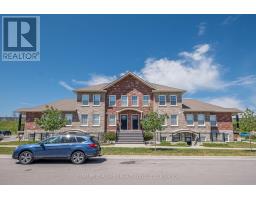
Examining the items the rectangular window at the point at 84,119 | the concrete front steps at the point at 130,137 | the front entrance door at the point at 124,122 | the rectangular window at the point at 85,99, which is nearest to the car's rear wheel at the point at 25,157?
the concrete front steps at the point at 130,137

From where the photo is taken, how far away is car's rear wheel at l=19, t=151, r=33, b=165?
40.8 ft

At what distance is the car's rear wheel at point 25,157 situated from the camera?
12446 millimetres

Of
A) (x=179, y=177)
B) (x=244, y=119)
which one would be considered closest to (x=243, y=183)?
(x=179, y=177)

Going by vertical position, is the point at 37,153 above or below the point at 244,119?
below

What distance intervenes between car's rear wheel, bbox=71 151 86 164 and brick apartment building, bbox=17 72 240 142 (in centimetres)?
1687

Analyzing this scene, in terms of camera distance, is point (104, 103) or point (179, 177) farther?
point (104, 103)

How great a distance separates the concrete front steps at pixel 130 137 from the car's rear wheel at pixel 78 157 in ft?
48.3

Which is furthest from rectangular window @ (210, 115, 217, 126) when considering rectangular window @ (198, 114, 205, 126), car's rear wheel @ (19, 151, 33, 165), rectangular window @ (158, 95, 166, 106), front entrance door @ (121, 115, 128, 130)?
car's rear wheel @ (19, 151, 33, 165)

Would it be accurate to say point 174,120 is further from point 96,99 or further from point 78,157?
point 78,157

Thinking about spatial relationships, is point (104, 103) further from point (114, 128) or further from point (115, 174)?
point (115, 174)

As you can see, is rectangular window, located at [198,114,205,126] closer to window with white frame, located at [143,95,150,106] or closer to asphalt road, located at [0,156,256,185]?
window with white frame, located at [143,95,150,106]

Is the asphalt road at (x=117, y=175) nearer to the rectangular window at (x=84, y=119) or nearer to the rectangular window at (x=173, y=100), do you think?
the rectangular window at (x=84, y=119)

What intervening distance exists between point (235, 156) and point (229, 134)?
15789 mm

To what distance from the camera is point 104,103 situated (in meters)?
30.4
